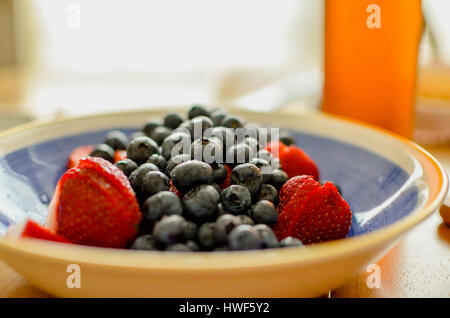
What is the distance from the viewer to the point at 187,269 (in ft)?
1.24

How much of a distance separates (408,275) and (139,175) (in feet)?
1.08

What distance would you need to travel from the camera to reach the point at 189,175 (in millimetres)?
560

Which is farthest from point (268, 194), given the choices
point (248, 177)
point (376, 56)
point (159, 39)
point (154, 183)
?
point (159, 39)

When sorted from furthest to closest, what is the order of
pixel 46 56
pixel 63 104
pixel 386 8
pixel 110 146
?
pixel 46 56 < pixel 63 104 < pixel 386 8 < pixel 110 146

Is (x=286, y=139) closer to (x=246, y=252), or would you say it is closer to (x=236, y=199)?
(x=236, y=199)

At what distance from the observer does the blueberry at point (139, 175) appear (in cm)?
59

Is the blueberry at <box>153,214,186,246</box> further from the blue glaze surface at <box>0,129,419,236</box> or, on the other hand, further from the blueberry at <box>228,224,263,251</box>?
the blue glaze surface at <box>0,129,419,236</box>

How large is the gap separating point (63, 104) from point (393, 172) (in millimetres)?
1230

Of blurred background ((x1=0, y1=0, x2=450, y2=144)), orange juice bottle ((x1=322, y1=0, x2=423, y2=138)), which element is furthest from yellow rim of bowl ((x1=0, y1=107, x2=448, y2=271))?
blurred background ((x1=0, y1=0, x2=450, y2=144))

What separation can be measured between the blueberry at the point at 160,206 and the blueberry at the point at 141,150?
5.5 inches

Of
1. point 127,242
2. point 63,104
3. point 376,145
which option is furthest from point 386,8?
point 63,104

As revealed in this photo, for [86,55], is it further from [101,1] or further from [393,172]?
[393,172]

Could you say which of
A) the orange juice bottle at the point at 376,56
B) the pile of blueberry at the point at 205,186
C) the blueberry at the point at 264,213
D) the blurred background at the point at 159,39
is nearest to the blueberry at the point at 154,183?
the pile of blueberry at the point at 205,186

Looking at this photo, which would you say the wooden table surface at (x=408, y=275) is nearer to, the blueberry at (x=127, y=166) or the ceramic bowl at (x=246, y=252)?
the ceramic bowl at (x=246, y=252)
